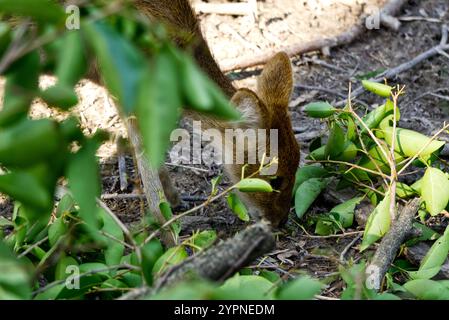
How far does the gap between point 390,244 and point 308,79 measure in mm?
2551

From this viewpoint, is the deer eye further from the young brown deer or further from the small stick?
the small stick

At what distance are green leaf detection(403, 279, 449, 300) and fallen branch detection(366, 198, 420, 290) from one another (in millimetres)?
148

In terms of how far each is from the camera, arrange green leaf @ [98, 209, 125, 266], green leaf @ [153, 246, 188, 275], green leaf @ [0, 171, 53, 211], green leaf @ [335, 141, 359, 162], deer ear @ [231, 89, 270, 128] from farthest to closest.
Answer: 1. green leaf @ [335, 141, 359, 162]
2. deer ear @ [231, 89, 270, 128]
3. green leaf @ [98, 209, 125, 266]
4. green leaf @ [153, 246, 188, 275]
5. green leaf @ [0, 171, 53, 211]

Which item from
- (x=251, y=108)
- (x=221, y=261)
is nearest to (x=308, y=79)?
(x=251, y=108)

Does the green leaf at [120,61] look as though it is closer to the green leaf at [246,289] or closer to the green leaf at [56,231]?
the green leaf at [246,289]

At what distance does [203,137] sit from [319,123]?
34.4 inches

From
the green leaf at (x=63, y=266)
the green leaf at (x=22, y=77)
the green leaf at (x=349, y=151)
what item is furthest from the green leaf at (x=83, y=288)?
the green leaf at (x=349, y=151)

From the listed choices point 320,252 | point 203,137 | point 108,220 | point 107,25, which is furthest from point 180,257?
point 203,137

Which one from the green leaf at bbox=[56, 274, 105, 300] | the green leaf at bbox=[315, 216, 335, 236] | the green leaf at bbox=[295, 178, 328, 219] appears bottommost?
the green leaf at bbox=[315, 216, 335, 236]

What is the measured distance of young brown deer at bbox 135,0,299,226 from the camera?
3855 millimetres

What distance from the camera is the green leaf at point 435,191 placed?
11.8 ft

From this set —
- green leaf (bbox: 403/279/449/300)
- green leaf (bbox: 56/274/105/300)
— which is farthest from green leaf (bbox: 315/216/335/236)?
green leaf (bbox: 56/274/105/300)

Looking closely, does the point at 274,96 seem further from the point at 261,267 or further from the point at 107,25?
the point at 107,25

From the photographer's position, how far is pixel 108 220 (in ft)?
10.2
